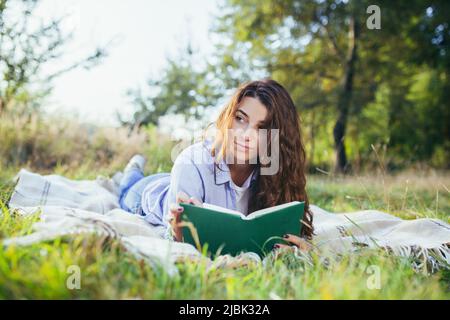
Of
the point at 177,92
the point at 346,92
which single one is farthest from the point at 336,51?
the point at 177,92

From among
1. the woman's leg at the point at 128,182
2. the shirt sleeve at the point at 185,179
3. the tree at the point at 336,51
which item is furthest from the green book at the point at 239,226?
the tree at the point at 336,51

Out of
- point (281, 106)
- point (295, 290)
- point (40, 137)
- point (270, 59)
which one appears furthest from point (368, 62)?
point (295, 290)

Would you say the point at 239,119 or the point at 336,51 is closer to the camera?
the point at 239,119

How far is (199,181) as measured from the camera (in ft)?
→ 7.54

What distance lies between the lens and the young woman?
7.50ft

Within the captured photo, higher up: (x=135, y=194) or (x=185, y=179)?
(x=185, y=179)

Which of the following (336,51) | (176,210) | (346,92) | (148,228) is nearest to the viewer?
(176,210)

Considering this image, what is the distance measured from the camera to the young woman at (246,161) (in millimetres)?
2285

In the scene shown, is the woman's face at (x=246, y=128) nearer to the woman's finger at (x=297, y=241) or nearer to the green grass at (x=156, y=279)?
the woman's finger at (x=297, y=241)

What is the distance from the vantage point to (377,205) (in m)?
3.99

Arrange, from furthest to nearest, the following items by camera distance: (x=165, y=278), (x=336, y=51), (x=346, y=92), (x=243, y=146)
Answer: (x=336, y=51) → (x=346, y=92) → (x=243, y=146) → (x=165, y=278)

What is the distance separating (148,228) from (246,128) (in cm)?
69

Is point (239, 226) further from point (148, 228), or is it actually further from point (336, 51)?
point (336, 51)

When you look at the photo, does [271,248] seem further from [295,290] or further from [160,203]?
[160,203]
